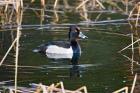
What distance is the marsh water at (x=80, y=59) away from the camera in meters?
10.3

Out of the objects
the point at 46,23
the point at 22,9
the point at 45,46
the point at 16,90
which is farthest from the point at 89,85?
the point at 22,9

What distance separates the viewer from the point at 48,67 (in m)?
11.3

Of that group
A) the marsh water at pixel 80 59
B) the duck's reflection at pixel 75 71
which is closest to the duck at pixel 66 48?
the marsh water at pixel 80 59

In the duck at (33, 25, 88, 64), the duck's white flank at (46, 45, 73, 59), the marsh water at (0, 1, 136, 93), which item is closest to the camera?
the marsh water at (0, 1, 136, 93)

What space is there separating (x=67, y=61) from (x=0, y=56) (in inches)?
52.7

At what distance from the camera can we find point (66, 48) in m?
13.5

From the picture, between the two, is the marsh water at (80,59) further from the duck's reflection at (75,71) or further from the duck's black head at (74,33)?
the duck's black head at (74,33)

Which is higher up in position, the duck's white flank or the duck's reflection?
the duck's reflection

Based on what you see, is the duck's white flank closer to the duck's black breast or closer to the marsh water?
the duck's black breast

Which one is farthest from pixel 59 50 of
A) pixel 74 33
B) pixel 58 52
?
pixel 74 33

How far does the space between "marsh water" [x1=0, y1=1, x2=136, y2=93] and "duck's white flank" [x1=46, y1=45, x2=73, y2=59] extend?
270mm

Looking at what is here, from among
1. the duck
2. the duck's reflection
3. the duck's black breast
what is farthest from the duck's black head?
the duck's reflection

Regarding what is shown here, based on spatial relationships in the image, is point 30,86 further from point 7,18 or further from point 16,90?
point 7,18

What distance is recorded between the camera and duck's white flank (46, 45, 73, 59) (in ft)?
42.8
